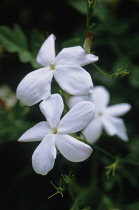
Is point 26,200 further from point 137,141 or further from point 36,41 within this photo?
point 36,41

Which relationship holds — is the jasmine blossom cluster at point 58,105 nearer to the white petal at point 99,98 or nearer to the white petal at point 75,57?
the white petal at point 75,57

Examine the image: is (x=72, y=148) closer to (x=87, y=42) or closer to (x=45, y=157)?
(x=45, y=157)

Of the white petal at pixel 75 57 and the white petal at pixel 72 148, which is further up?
the white petal at pixel 75 57

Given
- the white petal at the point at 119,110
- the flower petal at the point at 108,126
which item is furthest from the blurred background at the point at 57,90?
the white petal at the point at 119,110

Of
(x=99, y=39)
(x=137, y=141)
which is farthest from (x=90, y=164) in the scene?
(x=99, y=39)

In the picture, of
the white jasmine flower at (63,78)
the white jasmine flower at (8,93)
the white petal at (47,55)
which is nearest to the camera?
the white jasmine flower at (63,78)

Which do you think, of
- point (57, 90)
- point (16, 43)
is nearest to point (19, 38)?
point (16, 43)

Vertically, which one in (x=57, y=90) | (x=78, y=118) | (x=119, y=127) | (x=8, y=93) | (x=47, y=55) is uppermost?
(x=47, y=55)
